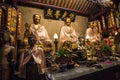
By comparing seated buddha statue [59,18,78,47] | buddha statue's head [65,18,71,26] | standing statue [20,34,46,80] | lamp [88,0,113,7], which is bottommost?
standing statue [20,34,46,80]

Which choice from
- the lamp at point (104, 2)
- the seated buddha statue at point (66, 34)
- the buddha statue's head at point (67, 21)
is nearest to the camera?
the seated buddha statue at point (66, 34)

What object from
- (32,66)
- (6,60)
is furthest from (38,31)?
(32,66)

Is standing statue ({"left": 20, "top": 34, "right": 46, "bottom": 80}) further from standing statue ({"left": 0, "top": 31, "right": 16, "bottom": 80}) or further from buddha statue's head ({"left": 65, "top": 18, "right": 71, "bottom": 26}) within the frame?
buddha statue's head ({"left": 65, "top": 18, "right": 71, "bottom": 26})

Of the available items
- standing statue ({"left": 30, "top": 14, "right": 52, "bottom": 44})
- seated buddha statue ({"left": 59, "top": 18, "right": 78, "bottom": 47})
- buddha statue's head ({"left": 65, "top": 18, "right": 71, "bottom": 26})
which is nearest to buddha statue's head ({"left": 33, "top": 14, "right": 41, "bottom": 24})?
standing statue ({"left": 30, "top": 14, "right": 52, "bottom": 44})

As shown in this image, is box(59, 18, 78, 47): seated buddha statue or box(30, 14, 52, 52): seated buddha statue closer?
box(30, 14, 52, 52): seated buddha statue

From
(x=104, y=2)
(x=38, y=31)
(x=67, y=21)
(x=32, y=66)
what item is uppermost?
(x=104, y=2)

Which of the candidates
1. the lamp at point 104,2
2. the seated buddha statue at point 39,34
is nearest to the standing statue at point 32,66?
the seated buddha statue at point 39,34

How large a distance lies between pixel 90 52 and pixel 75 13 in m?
2.62

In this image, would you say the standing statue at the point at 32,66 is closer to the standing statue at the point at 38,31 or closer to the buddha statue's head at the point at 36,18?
the standing statue at the point at 38,31

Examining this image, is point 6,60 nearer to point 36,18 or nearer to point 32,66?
point 32,66

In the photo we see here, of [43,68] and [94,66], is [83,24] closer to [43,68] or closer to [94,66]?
[94,66]

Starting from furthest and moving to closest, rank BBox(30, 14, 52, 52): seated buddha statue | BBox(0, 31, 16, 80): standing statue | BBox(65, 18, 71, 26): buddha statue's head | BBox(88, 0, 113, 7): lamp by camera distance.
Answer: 1. BBox(88, 0, 113, 7): lamp
2. BBox(65, 18, 71, 26): buddha statue's head
3. BBox(30, 14, 52, 52): seated buddha statue
4. BBox(0, 31, 16, 80): standing statue

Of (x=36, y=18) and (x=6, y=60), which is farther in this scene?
(x=36, y=18)

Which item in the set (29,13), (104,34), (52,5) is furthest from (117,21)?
(29,13)
